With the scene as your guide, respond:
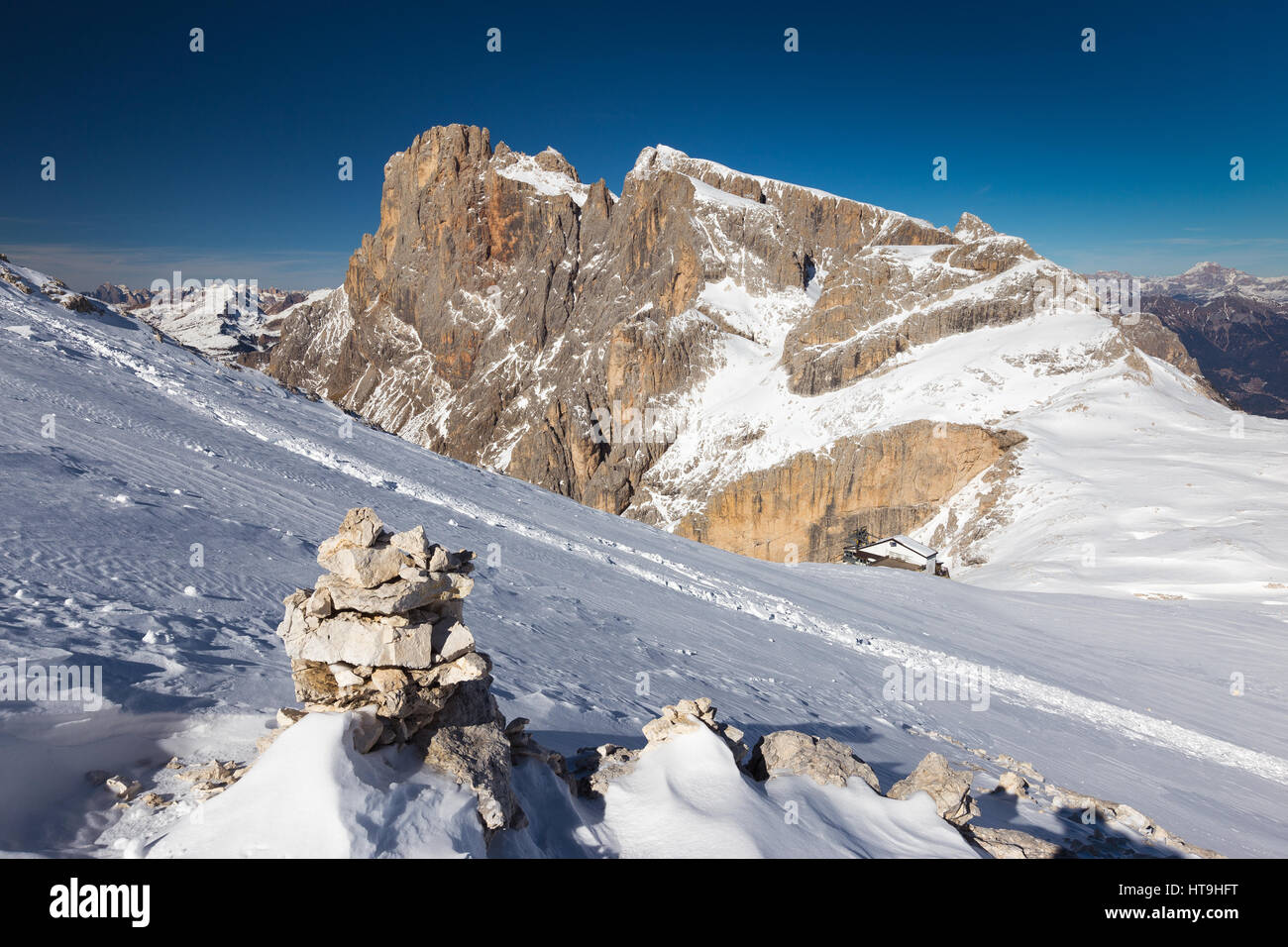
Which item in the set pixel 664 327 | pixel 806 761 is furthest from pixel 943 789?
pixel 664 327

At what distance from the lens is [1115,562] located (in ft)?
94.6

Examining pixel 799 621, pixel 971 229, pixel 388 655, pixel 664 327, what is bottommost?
pixel 799 621

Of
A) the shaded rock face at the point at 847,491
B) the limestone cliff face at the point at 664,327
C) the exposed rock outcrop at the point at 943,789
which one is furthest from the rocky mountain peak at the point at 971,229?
the exposed rock outcrop at the point at 943,789

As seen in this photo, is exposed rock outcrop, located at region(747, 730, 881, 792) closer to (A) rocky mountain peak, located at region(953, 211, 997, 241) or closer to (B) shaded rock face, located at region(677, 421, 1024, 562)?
(B) shaded rock face, located at region(677, 421, 1024, 562)

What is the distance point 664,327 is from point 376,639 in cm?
11848

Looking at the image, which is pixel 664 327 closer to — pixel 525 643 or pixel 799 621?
pixel 799 621

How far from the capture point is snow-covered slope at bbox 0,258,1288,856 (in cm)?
460

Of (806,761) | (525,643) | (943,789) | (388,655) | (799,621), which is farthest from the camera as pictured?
(799,621)

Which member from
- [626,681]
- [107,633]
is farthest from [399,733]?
[626,681]

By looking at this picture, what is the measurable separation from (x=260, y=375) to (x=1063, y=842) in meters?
25.2

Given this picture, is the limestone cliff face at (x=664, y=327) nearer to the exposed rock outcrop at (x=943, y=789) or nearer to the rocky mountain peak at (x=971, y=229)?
the rocky mountain peak at (x=971, y=229)

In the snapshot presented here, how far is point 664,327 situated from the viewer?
119250 mm

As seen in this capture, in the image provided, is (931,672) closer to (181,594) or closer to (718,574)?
(718,574)

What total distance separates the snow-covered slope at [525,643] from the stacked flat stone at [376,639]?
2.12ft
